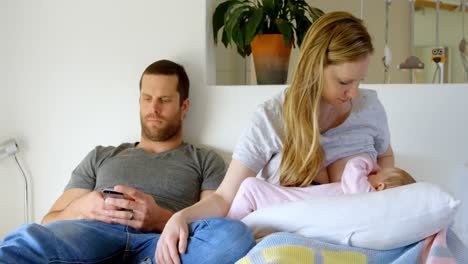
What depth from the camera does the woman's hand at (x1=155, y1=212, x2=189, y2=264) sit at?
140 centimetres

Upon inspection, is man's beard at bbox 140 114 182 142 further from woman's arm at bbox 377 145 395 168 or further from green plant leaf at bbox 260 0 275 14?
woman's arm at bbox 377 145 395 168

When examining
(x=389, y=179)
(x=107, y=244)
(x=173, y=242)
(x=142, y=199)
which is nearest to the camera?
(x=173, y=242)

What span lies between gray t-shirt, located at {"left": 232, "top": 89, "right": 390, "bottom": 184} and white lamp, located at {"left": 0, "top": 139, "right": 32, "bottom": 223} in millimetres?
1208

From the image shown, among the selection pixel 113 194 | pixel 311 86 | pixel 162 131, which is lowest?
pixel 113 194

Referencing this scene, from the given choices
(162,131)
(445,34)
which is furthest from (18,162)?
(445,34)

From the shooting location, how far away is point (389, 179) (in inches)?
60.3

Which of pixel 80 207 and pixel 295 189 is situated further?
pixel 80 207

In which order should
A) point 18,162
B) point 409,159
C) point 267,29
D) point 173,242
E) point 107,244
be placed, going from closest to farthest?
point 173,242 < point 107,244 < point 409,159 < point 267,29 < point 18,162

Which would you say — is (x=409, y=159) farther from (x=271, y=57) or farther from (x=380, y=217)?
(x=380, y=217)

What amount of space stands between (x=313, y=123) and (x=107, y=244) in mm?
684

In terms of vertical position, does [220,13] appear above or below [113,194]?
above

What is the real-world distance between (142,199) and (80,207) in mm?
230

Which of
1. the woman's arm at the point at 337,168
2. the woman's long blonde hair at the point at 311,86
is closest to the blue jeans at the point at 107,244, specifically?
the woman's long blonde hair at the point at 311,86

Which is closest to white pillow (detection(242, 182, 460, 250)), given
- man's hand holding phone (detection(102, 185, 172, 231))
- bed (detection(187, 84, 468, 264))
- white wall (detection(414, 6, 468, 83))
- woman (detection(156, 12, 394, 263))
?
bed (detection(187, 84, 468, 264))
